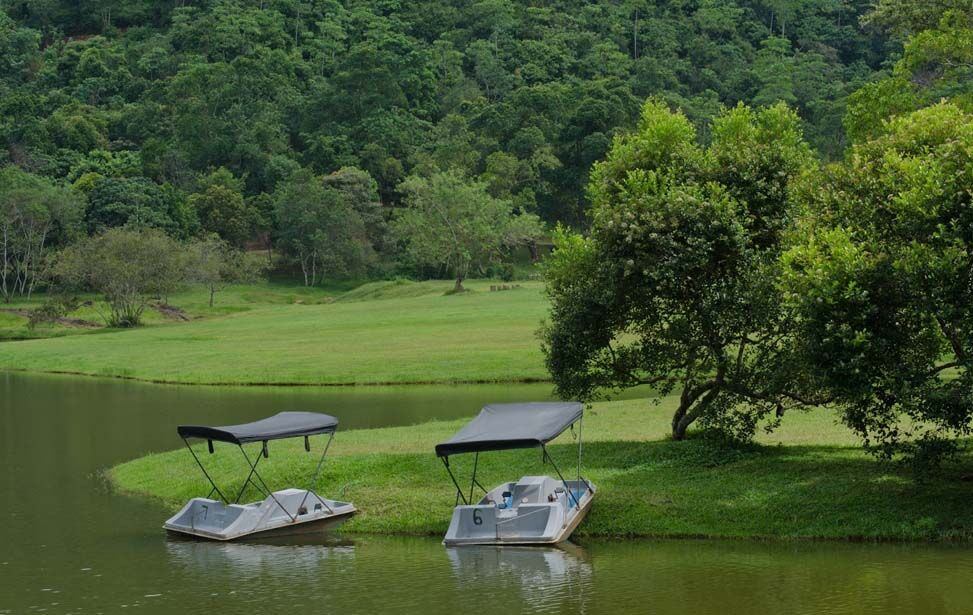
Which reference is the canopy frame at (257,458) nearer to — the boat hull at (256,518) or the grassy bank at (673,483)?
the boat hull at (256,518)

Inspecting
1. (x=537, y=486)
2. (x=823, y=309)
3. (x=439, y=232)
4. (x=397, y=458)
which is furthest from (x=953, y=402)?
(x=439, y=232)

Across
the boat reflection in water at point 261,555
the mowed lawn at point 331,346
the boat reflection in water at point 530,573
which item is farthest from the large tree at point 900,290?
the mowed lawn at point 331,346

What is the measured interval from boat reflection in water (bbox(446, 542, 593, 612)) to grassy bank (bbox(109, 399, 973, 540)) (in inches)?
85.2

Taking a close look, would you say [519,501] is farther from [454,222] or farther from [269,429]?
[454,222]

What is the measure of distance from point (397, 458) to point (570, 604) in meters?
12.2

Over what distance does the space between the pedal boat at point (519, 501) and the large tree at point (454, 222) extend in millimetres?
81010

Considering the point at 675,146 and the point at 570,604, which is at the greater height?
the point at 675,146

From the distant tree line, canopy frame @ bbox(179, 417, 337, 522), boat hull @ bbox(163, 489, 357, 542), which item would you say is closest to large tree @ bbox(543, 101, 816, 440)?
canopy frame @ bbox(179, 417, 337, 522)

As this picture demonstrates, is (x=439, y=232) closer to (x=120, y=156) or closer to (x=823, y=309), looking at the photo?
(x=120, y=156)

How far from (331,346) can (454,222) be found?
143 ft

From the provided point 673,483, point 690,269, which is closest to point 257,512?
point 673,483

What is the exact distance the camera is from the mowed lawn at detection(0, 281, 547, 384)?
59.5 meters

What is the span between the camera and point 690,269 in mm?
29156

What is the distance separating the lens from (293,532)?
1092 inches
